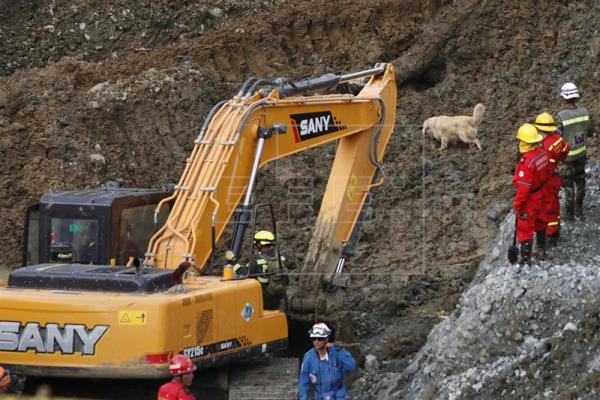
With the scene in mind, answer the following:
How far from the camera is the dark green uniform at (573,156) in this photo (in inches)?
514

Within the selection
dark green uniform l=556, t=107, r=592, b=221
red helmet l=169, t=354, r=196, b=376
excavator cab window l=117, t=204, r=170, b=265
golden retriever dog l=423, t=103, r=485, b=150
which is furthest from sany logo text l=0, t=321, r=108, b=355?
golden retriever dog l=423, t=103, r=485, b=150

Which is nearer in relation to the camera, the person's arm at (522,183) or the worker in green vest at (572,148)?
the person's arm at (522,183)

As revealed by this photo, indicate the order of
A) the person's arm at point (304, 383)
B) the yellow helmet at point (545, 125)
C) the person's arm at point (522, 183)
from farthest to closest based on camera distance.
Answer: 1. the yellow helmet at point (545, 125)
2. the person's arm at point (522, 183)
3. the person's arm at point (304, 383)

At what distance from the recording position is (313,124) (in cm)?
1320

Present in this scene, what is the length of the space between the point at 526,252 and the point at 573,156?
1.58 metres

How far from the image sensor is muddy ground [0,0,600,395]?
57.4ft

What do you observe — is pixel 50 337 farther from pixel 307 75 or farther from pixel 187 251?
pixel 307 75

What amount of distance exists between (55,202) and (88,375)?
2115 mm

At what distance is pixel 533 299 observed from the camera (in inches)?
441

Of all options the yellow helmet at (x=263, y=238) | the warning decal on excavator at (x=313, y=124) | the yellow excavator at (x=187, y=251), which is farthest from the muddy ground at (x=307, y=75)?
the yellow helmet at (x=263, y=238)

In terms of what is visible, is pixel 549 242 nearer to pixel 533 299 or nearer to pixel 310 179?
pixel 533 299

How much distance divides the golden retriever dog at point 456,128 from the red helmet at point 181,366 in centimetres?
989

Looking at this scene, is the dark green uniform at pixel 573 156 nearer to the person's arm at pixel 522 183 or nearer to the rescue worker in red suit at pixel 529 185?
the rescue worker in red suit at pixel 529 185

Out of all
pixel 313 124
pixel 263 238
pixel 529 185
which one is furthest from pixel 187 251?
pixel 529 185
